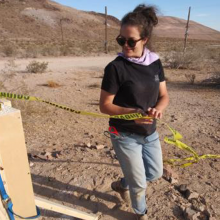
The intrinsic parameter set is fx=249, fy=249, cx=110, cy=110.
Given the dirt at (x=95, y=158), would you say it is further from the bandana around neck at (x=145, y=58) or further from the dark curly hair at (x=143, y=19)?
the dark curly hair at (x=143, y=19)

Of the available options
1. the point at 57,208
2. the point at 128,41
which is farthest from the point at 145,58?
the point at 57,208

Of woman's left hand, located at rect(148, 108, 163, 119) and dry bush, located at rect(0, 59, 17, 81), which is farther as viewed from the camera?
dry bush, located at rect(0, 59, 17, 81)

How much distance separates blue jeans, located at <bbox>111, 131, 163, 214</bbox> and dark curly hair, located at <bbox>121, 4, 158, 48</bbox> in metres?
0.78

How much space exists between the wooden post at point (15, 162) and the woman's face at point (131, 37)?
930mm

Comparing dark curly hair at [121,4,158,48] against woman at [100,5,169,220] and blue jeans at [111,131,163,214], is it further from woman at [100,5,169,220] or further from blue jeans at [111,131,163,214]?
blue jeans at [111,131,163,214]

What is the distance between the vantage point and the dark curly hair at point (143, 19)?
178 centimetres

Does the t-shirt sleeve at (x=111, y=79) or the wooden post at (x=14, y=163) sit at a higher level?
the t-shirt sleeve at (x=111, y=79)

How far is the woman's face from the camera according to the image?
1.77 m

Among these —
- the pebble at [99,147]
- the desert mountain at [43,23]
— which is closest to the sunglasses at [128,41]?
the pebble at [99,147]

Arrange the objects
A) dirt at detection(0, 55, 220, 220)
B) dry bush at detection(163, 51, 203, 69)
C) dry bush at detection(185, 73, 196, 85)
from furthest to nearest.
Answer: dry bush at detection(163, 51, 203, 69) → dry bush at detection(185, 73, 196, 85) → dirt at detection(0, 55, 220, 220)

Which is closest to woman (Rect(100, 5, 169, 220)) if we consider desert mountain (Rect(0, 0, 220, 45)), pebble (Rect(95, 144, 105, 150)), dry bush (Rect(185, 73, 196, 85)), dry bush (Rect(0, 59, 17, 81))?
pebble (Rect(95, 144, 105, 150))

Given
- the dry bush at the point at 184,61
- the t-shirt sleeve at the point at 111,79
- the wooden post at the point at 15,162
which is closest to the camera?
the wooden post at the point at 15,162

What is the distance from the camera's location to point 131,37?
1.77 meters

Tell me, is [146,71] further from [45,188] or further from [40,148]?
[40,148]
